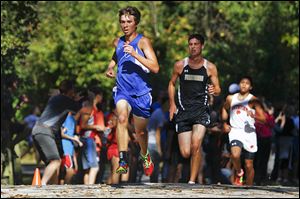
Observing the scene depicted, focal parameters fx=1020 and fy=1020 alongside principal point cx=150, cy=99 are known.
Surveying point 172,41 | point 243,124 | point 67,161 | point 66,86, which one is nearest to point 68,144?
point 67,161

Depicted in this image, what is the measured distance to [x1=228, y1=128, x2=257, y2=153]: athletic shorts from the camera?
15.3 meters

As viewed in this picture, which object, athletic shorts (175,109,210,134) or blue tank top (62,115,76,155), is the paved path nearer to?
athletic shorts (175,109,210,134)

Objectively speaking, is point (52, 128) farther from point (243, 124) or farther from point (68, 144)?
point (243, 124)

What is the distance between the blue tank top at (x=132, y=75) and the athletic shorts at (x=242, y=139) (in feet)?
10.6

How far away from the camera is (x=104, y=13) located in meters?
41.4

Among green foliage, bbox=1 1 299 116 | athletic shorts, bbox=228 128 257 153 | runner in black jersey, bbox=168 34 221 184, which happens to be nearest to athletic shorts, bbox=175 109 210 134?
runner in black jersey, bbox=168 34 221 184

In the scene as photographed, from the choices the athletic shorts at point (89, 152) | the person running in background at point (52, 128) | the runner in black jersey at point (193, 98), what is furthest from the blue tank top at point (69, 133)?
the runner in black jersey at point (193, 98)

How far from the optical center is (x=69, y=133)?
55.9 feet

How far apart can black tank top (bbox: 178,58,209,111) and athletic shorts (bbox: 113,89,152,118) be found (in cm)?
178

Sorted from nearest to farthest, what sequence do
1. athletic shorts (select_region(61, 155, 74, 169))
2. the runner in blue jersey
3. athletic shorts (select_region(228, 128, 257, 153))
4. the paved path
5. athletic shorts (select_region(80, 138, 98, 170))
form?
the paved path → the runner in blue jersey → athletic shorts (select_region(228, 128, 257, 153)) → athletic shorts (select_region(61, 155, 74, 169)) → athletic shorts (select_region(80, 138, 98, 170))

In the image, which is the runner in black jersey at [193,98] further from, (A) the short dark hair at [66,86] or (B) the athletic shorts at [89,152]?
(B) the athletic shorts at [89,152]

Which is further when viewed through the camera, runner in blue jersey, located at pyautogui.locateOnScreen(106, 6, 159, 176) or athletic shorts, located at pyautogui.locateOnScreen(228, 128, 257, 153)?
athletic shorts, located at pyautogui.locateOnScreen(228, 128, 257, 153)

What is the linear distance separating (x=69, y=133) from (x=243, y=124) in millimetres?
3180

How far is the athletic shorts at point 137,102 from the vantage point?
1230 centimetres
